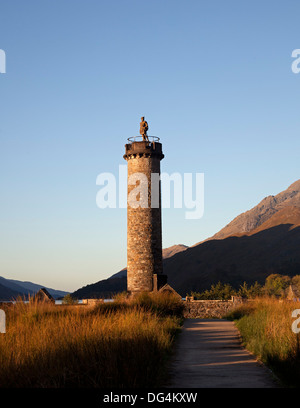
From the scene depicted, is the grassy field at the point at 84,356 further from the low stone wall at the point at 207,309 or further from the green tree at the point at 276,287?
the green tree at the point at 276,287

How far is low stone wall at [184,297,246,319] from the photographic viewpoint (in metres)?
38.5

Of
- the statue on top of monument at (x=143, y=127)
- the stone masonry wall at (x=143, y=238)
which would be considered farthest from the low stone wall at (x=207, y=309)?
the statue on top of monument at (x=143, y=127)

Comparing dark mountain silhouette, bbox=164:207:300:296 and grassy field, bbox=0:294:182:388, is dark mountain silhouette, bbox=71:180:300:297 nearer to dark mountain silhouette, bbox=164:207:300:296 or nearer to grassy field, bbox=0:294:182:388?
dark mountain silhouette, bbox=164:207:300:296

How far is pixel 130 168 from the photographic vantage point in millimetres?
44094

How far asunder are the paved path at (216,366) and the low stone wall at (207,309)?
18894mm

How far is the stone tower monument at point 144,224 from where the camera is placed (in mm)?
43500

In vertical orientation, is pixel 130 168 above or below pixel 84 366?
above

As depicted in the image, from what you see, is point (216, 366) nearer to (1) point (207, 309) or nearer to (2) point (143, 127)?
(1) point (207, 309)

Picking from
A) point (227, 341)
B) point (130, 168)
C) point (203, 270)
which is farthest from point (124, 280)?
point (227, 341)

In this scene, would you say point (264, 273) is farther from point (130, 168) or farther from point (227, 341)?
point (227, 341)

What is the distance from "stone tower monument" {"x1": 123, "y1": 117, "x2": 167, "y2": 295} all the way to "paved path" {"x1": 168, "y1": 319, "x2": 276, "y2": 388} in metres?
23.8

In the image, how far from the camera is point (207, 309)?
3881 cm
